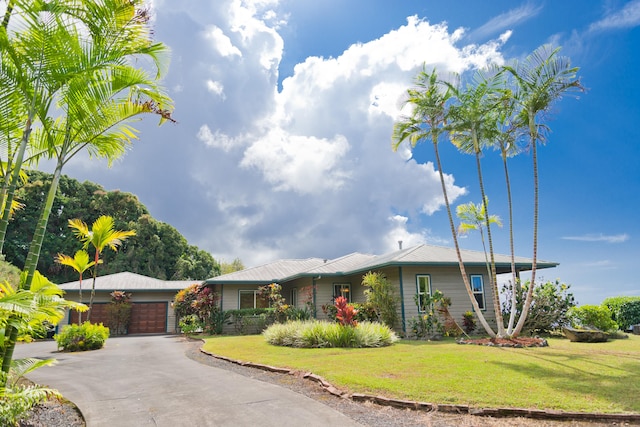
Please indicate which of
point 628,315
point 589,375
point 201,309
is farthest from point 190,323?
point 628,315

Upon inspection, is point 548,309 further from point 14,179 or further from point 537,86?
point 14,179

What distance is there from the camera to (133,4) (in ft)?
17.4

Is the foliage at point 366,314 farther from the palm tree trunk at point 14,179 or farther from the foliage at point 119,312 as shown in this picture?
the foliage at point 119,312

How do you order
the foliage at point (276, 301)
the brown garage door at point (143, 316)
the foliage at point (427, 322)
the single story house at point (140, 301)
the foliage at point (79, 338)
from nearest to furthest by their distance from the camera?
the foliage at point (79, 338) < the foliage at point (427, 322) < the foliage at point (276, 301) < the single story house at point (140, 301) < the brown garage door at point (143, 316)

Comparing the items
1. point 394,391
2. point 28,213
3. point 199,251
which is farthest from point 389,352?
point 28,213

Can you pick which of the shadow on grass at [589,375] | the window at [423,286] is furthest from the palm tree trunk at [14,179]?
the window at [423,286]

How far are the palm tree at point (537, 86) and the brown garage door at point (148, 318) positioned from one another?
20375mm

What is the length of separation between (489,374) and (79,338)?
1303cm

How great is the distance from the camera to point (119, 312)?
23047mm

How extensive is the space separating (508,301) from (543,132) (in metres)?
7.50

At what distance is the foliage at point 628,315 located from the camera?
16.6 meters

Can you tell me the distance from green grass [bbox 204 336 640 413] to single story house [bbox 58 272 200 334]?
15.8 metres

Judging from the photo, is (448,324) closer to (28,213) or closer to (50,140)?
(50,140)

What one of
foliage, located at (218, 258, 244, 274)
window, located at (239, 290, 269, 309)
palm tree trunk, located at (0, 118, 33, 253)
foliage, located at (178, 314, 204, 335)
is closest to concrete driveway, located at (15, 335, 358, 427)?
palm tree trunk, located at (0, 118, 33, 253)
